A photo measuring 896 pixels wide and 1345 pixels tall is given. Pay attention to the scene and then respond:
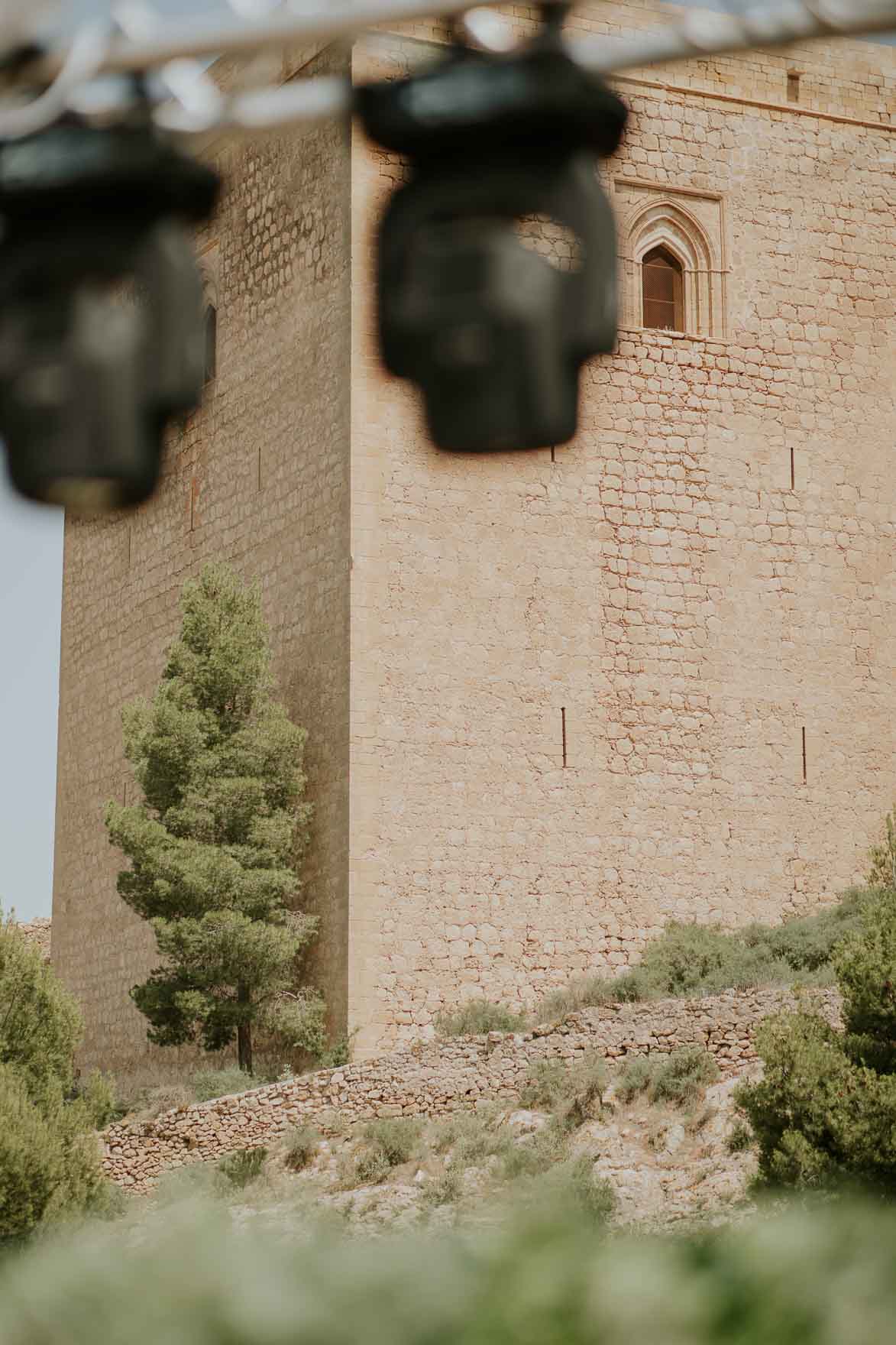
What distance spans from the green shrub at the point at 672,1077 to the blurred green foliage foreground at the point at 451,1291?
14326 mm

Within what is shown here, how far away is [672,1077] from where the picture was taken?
1605 centimetres

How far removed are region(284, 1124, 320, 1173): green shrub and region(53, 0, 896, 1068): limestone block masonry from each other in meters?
1.91

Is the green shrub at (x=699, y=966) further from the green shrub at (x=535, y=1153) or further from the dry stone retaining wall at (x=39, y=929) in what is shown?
the dry stone retaining wall at (x=39, y=929)

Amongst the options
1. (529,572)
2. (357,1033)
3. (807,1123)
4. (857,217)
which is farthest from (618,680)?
(807,1123)

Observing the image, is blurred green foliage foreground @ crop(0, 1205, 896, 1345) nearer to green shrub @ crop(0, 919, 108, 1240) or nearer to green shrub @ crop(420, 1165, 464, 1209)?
green shrub @ crop(420, 1165, 464, 1209)

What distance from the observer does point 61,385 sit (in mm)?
2781

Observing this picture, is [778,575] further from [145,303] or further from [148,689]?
[145,303]

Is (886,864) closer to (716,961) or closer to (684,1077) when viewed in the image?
(716,961)

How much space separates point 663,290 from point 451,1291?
2117cm

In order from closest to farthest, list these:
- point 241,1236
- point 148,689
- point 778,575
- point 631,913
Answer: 1. point 241,1236
2. point 631,913
3. point 778,575
4. point 148,689

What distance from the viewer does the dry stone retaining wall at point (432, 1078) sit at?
16562 mm

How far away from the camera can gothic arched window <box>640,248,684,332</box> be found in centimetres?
2211

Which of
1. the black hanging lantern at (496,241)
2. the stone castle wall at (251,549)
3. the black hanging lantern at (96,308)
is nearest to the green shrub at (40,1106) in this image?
the stone castle wall at (251,549)

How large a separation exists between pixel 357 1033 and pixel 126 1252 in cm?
1744
